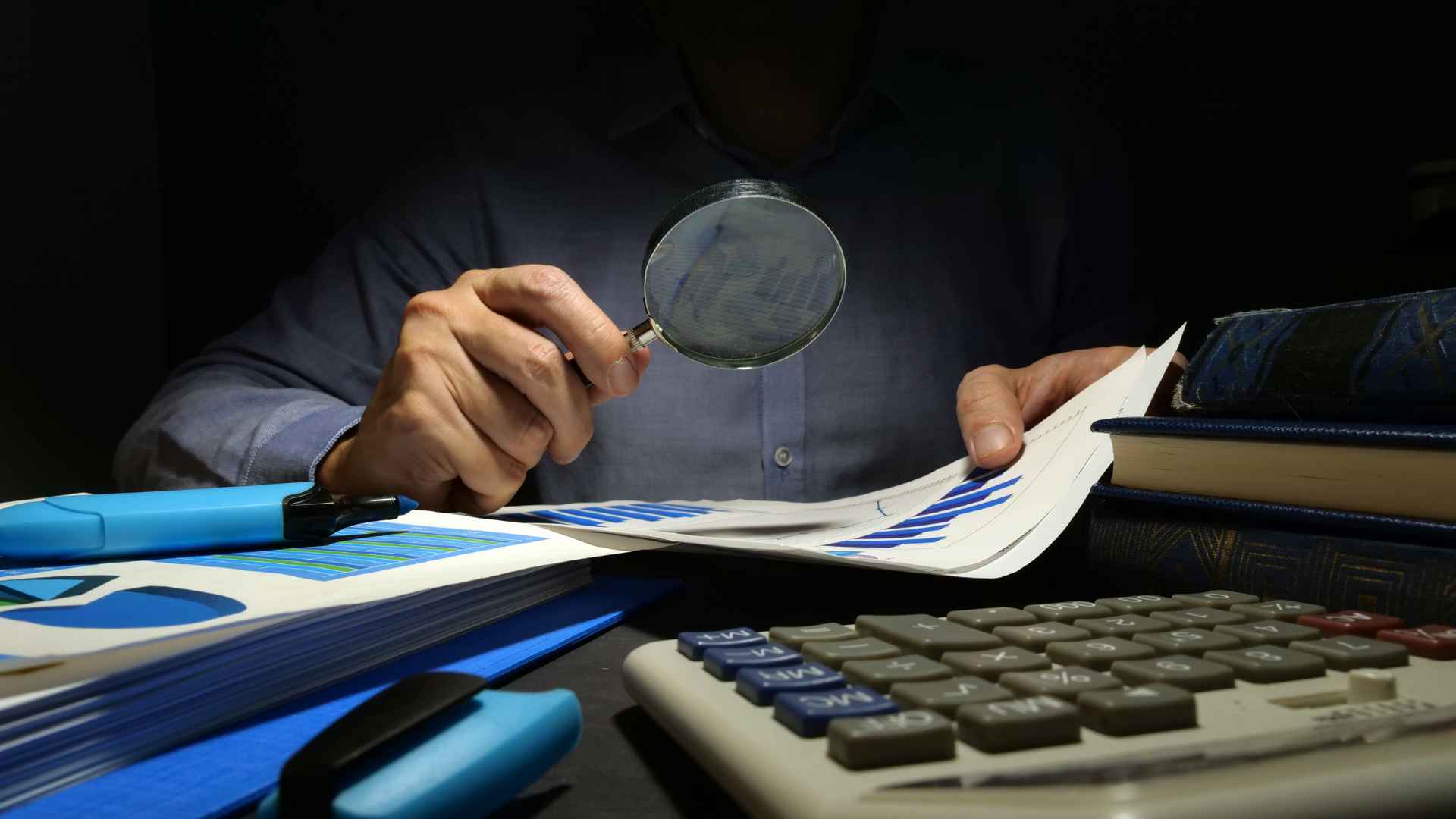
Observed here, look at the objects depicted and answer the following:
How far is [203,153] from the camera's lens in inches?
72.1

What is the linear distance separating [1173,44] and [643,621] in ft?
5.65

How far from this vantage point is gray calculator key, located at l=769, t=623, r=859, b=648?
0.41 metres

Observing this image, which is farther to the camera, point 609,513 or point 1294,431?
point 609,513

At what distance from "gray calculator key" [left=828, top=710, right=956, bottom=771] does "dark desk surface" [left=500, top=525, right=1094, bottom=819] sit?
0.20 feet

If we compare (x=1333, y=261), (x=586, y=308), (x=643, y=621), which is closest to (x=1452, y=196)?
(x=1333, y=261)

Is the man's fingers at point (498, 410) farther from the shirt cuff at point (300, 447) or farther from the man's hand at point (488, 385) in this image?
the shirt cuff at point (300, 447)

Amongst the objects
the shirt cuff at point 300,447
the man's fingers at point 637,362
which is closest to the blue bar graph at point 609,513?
the man's fingers at point 637,362

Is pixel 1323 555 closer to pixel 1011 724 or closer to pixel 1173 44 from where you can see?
pixel 1011 724

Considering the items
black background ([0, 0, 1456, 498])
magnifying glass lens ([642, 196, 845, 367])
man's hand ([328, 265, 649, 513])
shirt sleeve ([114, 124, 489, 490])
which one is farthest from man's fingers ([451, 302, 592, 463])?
black background ([0, 0, 1456, 498])

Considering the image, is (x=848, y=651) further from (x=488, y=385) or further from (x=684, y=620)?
(x=488, y=385)

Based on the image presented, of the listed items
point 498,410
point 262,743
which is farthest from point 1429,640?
point 498,410

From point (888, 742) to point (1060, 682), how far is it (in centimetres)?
8

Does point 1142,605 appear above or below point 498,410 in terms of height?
below

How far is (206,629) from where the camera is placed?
367mm
